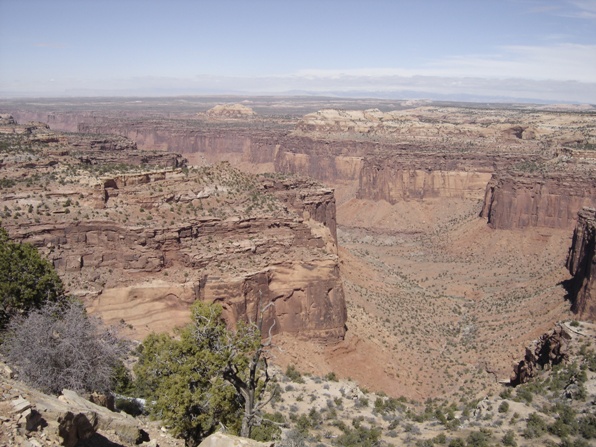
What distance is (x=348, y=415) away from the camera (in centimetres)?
2425

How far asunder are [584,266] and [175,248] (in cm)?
3094

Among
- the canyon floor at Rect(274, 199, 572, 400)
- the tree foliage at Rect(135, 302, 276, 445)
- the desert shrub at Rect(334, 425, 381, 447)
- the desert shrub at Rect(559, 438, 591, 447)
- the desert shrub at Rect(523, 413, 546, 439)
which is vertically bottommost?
the canyon floor at Rect(274, 199, 572, 400)

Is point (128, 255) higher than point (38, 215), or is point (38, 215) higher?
point (38, 215)

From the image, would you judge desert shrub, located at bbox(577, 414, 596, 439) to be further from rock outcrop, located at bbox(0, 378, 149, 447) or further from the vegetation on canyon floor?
rock outcrop, located at bbox(0, 378, 149, 447)

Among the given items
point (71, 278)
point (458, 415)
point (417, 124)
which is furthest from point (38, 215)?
point (417, 124)

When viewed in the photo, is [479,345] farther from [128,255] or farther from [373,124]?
[373,124]

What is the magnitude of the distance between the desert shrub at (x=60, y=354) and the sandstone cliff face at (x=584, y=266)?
3277 cm

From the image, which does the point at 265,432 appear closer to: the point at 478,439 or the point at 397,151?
the point at 478,439

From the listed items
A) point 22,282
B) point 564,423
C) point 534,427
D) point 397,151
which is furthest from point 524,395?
point 397,151

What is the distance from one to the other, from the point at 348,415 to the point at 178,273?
37.5ft

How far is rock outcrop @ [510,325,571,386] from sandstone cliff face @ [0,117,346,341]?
33.3 ft

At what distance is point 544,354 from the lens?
2981cm

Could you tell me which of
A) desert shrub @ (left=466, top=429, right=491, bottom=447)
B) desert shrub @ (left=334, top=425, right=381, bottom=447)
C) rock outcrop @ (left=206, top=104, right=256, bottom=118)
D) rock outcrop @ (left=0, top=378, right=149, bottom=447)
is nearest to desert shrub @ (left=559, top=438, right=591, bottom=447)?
desert shrub @ (left=466, top=429, right=491, bottom=447)

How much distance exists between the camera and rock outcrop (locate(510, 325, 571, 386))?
27.6 meters
